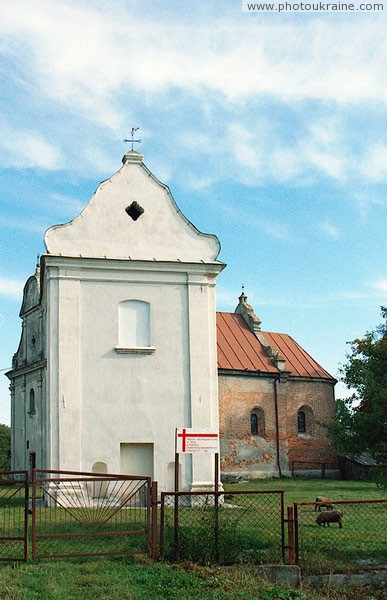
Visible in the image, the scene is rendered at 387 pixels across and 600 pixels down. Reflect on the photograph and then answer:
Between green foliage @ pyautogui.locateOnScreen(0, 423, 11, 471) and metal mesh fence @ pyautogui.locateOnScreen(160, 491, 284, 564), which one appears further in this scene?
green foliage @ pyautogui.locateOnScreen(0, 423, 11, 471)

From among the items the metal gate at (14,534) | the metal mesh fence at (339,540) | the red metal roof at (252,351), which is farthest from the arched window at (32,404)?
the metal mesh fence at (339,540)

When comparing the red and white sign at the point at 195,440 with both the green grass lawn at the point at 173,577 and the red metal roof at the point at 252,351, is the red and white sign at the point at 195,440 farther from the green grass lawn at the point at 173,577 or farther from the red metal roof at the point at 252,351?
the red metal roof at the point at 252,351

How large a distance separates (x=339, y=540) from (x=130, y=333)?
398 inches

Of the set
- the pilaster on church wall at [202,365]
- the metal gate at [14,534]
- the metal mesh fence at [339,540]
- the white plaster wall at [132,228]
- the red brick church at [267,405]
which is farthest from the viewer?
the red brick church at [267,405]

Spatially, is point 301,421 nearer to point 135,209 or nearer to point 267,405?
point 267,405

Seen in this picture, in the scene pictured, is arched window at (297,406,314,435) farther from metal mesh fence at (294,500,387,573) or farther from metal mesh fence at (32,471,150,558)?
metal mesh fence at (32,471,150,558)

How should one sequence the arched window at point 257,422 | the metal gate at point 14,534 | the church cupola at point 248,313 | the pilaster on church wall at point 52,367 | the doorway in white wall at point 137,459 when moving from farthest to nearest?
the church cupola at point 248,313 < the arched window at point 257,422 < the doorway in white wall at point 137,459 < the pilaster on church wall at point 52,367 < the metal gate at point 14,534

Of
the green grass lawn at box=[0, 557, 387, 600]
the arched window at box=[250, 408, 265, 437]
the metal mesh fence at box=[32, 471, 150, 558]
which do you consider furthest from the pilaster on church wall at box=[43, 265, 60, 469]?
the arched window at box=[250, 408, 265, 437]

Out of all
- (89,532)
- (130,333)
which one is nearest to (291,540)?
(89,532)

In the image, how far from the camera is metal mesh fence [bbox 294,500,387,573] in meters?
12.5

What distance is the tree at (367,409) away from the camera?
13703 mm

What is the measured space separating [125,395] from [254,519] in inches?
256

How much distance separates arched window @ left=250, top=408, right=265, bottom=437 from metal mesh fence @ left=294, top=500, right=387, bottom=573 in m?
19.1

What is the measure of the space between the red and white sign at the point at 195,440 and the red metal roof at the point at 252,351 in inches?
863
